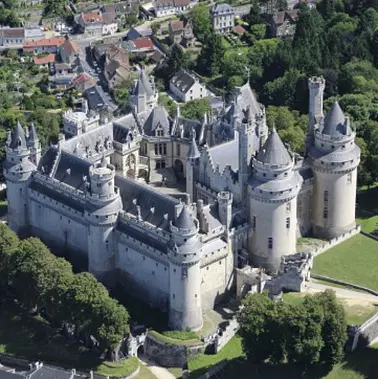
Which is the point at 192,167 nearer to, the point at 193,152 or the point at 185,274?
the point at 193,152

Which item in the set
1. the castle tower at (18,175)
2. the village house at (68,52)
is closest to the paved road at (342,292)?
the castle tower at (18,175)

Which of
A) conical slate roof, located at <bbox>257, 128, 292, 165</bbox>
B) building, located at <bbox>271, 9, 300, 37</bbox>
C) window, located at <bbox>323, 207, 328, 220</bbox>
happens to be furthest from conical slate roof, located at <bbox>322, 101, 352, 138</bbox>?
building, located at <bbox>271, 9, 300, 37</bbox>

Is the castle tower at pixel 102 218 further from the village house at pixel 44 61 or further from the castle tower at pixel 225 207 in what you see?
the village house at pixel 44 61

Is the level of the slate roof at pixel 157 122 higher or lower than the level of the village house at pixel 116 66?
higher

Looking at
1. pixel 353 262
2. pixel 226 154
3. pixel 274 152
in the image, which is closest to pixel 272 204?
pixel 274 152

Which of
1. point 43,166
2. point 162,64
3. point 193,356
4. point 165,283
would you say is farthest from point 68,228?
point 162,64

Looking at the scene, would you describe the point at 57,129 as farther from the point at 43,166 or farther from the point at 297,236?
the point at 297,236

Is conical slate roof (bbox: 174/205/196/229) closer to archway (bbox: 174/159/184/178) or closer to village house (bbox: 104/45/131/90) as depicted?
archway (bbox: 174/159/184/178)
